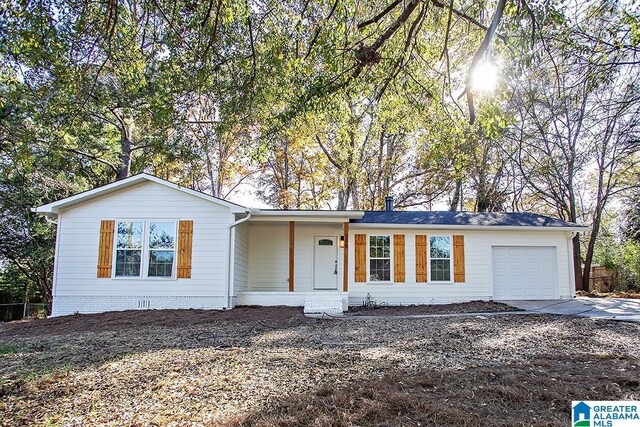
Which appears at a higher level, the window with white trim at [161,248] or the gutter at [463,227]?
the gutter at [463,227]

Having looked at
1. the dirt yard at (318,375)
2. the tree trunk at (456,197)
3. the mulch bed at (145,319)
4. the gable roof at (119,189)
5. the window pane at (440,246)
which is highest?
the tree trunk at (456,197)

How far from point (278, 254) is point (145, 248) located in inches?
155

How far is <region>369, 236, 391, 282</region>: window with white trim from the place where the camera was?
12.5 metres

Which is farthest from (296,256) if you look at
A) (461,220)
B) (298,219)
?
(461,220)

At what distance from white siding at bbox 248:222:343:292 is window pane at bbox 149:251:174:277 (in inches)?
112

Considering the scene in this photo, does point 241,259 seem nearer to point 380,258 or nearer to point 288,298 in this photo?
point 288,298

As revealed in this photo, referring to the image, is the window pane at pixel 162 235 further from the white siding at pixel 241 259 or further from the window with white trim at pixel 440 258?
the window with white trim at pixel 440 258

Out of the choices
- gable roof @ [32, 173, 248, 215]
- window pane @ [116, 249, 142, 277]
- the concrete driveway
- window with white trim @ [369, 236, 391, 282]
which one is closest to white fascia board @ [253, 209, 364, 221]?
gable roof @ [32, 173, 248, 215]

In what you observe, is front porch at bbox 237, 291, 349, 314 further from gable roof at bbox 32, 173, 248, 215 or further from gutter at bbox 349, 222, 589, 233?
gable roof at bbox 32, 173, 248, 215

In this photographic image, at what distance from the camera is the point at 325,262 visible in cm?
1319

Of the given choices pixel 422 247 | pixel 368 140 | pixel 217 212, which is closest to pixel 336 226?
pixel 422 247

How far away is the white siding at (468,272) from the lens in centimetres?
1237

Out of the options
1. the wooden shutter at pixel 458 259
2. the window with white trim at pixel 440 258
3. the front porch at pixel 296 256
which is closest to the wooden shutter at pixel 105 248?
the front porch at pixel 296 256

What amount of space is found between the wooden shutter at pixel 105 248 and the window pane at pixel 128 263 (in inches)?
7.8
